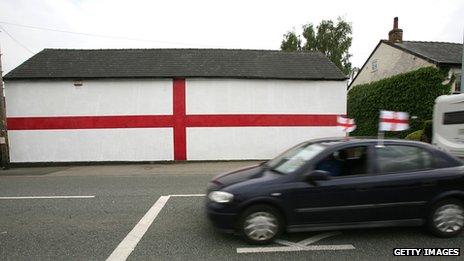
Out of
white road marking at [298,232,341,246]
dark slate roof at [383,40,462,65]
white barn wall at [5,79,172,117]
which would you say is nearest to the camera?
white road marking at [298,232,341,246]

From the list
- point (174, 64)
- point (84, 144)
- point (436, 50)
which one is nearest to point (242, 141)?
point (174, 64)

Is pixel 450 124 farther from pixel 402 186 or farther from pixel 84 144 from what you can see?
pixel 84 144

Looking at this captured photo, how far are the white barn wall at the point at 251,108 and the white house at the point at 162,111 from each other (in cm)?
5

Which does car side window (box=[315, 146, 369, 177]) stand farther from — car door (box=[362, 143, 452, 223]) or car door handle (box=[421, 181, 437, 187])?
car door handle (box=[421, 181, 437, 187])

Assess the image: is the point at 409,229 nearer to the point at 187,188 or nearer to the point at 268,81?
the point at 187,188

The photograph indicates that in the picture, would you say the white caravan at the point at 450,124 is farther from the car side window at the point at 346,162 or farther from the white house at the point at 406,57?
the car side window at the point at 346,162

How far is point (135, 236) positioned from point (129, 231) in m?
0.30

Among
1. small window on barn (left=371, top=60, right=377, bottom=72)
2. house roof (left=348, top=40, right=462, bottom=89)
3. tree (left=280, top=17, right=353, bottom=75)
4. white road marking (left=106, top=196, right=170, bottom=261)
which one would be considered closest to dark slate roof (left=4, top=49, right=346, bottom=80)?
house roof (left=348, top=40, right=462, bottom=89)

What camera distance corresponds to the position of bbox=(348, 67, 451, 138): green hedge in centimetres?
1462

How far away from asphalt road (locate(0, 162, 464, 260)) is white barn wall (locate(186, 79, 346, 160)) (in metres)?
5.56

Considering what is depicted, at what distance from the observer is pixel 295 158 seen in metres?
5.17

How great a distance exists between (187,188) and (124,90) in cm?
764

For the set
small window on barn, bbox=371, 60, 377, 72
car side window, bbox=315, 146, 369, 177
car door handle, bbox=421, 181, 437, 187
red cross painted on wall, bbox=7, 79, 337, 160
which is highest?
small window on barn, bbox=371, 60, 377, 72

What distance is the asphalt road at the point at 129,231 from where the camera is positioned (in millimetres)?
4348
